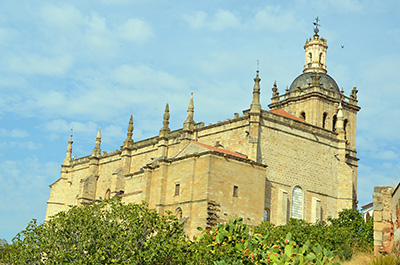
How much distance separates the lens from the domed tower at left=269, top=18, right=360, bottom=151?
167 ft

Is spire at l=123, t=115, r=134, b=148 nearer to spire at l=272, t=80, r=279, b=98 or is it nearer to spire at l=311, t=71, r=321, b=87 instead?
spire at l=272, t=80, r=279, b=98

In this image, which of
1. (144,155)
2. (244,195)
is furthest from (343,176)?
(144,155)

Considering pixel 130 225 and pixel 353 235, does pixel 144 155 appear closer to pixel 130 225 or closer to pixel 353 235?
pixel 353 235

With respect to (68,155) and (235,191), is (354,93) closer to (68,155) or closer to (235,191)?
(235,191)

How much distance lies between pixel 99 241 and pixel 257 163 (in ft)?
57.3

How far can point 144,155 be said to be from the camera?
5381 cm

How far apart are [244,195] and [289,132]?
745 centimetres

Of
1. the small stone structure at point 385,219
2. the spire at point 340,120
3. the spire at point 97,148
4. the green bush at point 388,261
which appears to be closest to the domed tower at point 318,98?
the spire at point 340,120

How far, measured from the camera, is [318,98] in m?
50.8

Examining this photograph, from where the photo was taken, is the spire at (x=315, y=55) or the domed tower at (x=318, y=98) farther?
the spire at (x=315, y=55)

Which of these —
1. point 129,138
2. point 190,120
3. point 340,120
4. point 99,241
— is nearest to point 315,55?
point 340,120

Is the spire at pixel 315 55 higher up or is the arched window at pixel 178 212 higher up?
the spire at pixel 315 55

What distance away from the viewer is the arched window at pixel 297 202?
1690 inches

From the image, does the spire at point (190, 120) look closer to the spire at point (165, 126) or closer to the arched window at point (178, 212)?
the spire at point (165, 126)
